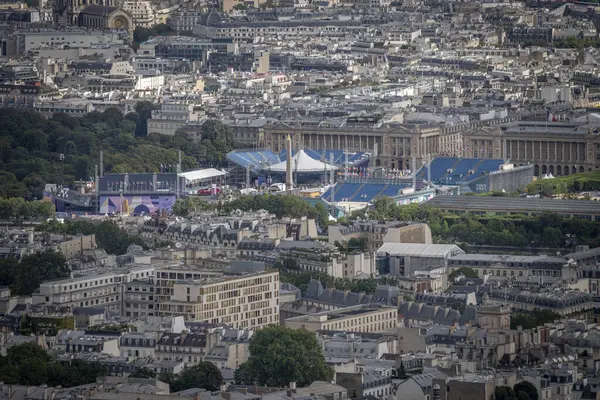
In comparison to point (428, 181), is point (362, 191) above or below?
above

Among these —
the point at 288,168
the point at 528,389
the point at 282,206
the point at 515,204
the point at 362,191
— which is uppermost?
the point at 528,389

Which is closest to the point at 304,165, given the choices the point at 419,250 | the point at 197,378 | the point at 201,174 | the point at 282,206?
the point at 201,174

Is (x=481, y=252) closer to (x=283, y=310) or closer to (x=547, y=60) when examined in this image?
(x=283, y=310)

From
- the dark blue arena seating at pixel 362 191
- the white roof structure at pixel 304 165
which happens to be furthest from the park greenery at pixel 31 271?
the white roof structure at pixel 304 165

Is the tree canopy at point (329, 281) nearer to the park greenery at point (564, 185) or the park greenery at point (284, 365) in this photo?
the park greenery at point (284, 365)

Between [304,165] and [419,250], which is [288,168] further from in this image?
[419,250]

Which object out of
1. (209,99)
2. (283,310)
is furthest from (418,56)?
(283,310)
